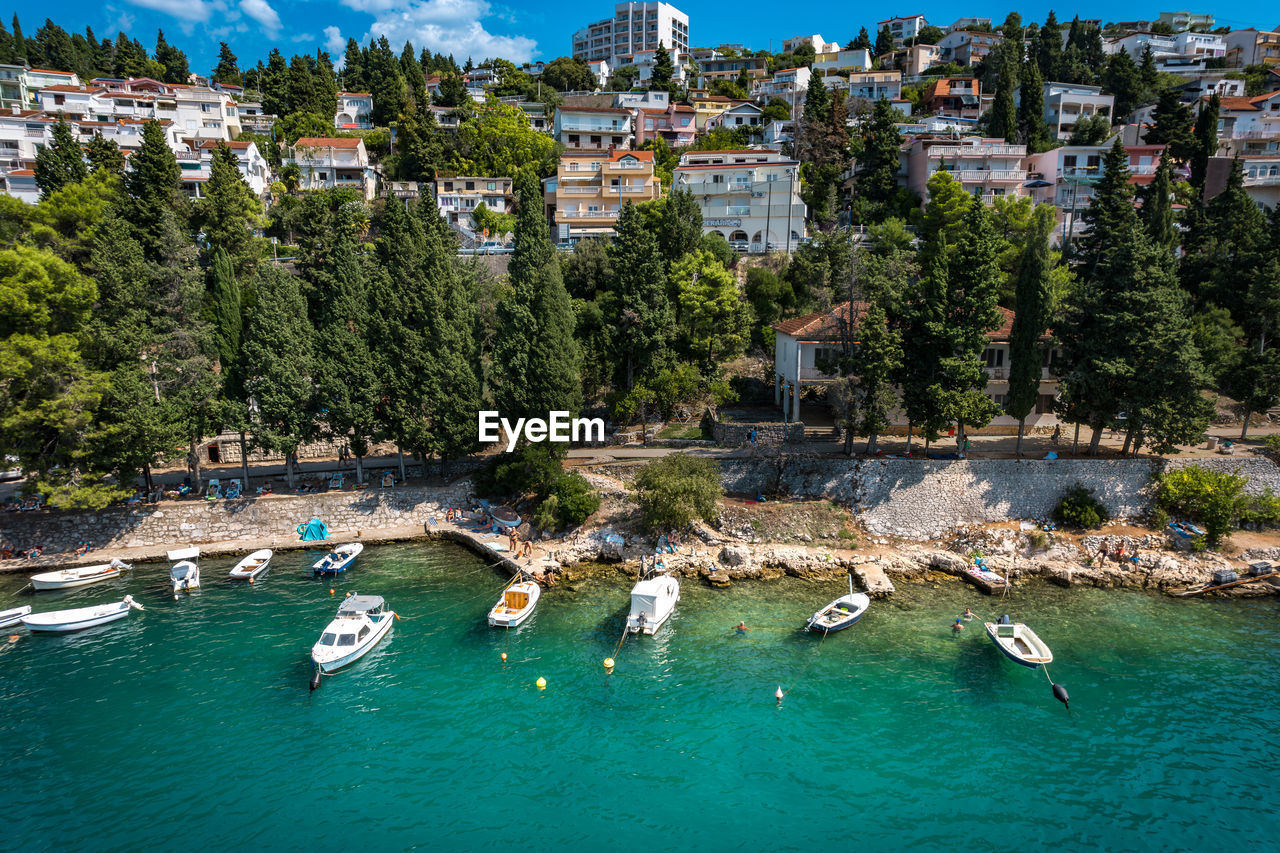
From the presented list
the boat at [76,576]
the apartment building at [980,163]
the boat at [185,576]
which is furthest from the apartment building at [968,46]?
the boat at [76,576]

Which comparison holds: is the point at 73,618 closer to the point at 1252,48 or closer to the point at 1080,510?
the point at 1080,510

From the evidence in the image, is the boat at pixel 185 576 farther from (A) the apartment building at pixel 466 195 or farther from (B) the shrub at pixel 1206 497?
(A) the apartment building at pixel 466 195

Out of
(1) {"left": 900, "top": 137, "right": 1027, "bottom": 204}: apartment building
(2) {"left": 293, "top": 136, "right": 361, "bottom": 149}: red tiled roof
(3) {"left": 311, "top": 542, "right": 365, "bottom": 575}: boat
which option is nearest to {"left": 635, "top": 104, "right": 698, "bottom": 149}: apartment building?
(1) {"left": 900, "top": 137, "right": 1027, "bottom": 204}: apartment building

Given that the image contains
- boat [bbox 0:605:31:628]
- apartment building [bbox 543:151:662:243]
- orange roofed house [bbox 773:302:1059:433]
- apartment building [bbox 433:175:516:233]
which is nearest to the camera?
boat [bbox 0:605:31:628]

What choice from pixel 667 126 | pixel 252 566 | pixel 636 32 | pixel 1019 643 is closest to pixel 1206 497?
pixel 1019 643

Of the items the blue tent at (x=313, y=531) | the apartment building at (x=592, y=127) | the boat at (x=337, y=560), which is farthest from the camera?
the apartment building at (x=592, y=127)

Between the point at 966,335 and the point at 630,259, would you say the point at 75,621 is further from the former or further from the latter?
the point at 966,335

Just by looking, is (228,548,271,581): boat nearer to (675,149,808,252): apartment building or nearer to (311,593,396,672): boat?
(311,593,396,672): boat
